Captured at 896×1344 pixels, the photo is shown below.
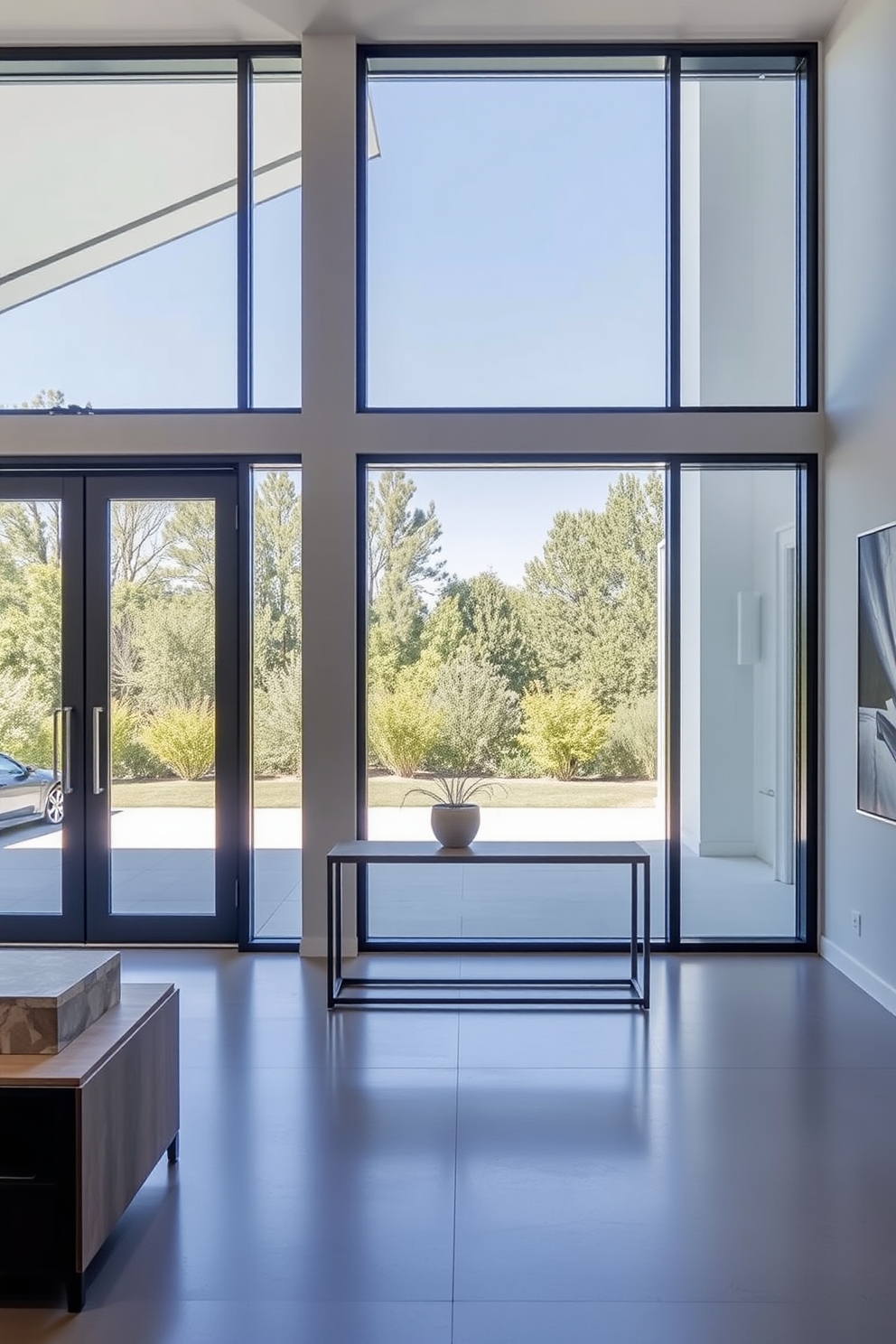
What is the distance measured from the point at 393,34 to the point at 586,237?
1.42 meters

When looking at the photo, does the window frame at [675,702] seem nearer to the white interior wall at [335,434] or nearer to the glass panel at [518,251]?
the white interior wall at [335,434]

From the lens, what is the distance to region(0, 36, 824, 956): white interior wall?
5414 mm

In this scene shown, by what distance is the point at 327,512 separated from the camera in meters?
5.43

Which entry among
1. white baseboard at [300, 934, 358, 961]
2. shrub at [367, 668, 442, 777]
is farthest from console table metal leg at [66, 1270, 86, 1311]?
shrub at [367, 668, 442, 777]

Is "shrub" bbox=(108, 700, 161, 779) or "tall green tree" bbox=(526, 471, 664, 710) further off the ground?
"tall green tree" bbox=(526, 471, 664, 710)

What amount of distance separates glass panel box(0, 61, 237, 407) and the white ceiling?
0.24 metres

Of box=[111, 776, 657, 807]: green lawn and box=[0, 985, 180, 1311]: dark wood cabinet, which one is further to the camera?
box=[111, 776, 657, 807]: green lawn

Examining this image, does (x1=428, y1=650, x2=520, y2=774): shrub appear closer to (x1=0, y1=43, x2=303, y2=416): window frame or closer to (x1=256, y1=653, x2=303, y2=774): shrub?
(x1=256, y1=653, x2=303, y2=774): shrub

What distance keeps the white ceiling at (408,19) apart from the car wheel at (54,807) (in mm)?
3906

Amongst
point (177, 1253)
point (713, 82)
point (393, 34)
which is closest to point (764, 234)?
point (713, 82)

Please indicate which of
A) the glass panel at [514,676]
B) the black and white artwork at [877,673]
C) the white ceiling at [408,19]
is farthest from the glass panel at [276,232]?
the black and white artwork at [877,673]

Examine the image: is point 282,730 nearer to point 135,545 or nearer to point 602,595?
point 135,545

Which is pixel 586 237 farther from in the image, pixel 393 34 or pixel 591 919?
pixel 591 919

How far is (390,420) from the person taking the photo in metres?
5.45
